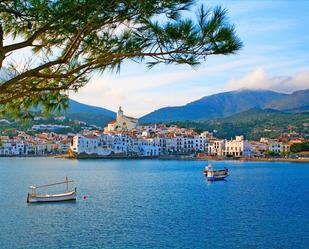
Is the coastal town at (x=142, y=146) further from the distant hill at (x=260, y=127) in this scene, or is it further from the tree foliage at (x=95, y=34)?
the tree foliage at (x=95, y=34)

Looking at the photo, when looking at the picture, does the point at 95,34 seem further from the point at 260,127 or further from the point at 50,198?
the point at 260,127

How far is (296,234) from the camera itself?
44.0ft

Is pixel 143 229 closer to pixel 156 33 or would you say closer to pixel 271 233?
pixel 271 233

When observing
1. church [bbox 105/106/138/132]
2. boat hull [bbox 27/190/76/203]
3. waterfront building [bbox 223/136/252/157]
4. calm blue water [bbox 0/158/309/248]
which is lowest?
calm blue water [bbox 0/158/309/248]

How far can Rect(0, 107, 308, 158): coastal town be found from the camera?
69312 millimetres

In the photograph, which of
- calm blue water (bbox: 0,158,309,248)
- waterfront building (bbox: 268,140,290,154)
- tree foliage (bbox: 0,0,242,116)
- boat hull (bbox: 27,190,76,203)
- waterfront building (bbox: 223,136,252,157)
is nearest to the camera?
tree foliage (bbox: 0,0,242,116)

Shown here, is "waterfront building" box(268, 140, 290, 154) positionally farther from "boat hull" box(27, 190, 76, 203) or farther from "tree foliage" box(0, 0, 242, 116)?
"tree foliage" box(0, 0, 242, 116)

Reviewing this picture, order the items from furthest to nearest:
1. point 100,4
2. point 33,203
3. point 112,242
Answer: point 33,203
point 112,242
point 100,4

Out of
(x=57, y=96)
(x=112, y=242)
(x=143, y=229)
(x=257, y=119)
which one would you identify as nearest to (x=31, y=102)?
(x=57, y=96)

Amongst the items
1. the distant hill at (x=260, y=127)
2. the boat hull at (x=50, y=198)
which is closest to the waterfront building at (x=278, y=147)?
the distant hill at (x=260, y=127)

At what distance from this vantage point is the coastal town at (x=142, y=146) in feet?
227

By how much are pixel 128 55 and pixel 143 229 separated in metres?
11.1

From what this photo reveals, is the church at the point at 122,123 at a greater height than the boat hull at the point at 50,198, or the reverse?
the church at the point at 122,123

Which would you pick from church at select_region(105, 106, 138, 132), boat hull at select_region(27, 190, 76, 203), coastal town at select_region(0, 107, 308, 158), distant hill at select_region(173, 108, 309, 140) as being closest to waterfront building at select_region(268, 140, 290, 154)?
coastal town at select_region(0, 107, 308, 158)
